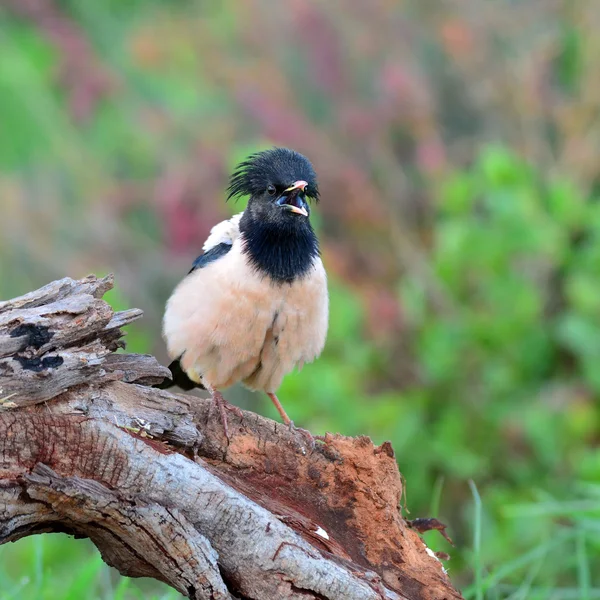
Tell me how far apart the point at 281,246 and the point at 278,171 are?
0.34 meters

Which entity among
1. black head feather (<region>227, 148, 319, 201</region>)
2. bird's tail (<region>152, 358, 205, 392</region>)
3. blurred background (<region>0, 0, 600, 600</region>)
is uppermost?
blurred background (<region>0, 0, 600, 600</region>)

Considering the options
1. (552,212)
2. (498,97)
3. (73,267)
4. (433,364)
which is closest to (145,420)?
(433,364)

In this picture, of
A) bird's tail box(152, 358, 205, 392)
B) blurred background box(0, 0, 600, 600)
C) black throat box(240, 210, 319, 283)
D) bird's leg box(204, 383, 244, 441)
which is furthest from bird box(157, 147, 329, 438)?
blurred background box(0, 0, 600, 600)

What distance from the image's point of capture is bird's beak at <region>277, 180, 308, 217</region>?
4.29 m

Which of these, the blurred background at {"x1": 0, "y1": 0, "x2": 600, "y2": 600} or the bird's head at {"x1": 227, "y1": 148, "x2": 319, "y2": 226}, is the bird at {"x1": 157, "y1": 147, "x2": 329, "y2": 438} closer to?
the bird's head at {"x1": 227, "y1": 148, "x2": 319, "y2": 226}

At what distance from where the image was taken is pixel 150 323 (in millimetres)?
8914

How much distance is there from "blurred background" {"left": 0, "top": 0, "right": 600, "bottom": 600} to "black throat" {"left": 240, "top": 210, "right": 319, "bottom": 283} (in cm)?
152

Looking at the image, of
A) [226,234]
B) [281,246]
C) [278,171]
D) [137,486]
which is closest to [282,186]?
[278,171]

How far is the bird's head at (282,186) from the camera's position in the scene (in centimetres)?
432

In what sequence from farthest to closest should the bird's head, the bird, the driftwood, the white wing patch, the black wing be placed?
1. the white wing patch
2. the black wing
3. the bird's head
4. the bird
5. the driftwood

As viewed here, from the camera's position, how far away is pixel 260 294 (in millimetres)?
4176

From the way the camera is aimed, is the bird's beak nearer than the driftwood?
No

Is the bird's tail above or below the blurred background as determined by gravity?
below

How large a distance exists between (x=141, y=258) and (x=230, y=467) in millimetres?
5574
